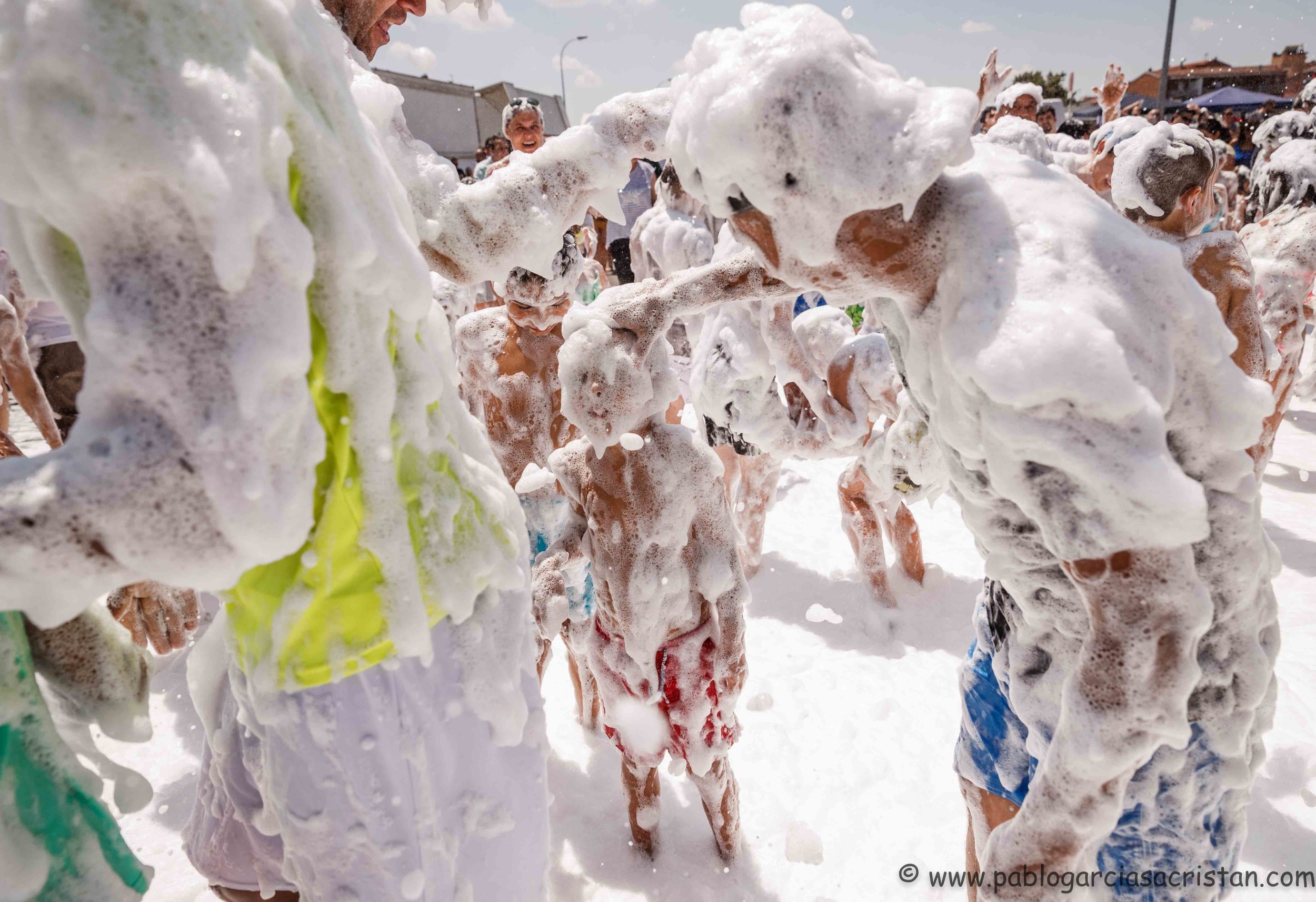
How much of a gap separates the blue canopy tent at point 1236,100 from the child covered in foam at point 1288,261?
14604 millimetres

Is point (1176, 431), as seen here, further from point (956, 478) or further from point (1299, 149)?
point (1299, 149)

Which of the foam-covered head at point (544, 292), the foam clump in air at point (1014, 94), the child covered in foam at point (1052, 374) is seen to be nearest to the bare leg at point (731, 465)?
the foam-covered head at point (544, 292)

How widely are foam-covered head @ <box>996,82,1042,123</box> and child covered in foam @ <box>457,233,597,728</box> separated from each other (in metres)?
4.91

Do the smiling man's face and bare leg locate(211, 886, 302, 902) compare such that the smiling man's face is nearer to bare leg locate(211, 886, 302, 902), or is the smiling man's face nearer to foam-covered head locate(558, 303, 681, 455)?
foam-covered head locate(558, 303, 681, 455)

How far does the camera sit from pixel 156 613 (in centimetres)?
303

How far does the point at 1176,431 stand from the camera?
1018 mm

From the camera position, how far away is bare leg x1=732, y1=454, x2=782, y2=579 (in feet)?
13.3

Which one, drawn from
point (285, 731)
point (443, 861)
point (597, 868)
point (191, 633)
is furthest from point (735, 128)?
point (191, 633)

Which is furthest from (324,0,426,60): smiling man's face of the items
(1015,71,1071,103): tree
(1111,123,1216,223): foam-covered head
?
(1015,71,1071,103): tree

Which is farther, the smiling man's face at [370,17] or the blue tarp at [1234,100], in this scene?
the blue tarp at [1234,100]

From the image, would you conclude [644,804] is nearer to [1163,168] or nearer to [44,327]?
[1163,168]

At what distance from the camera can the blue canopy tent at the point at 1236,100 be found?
15.4m

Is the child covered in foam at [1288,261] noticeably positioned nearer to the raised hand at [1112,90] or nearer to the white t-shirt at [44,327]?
the raised hand at [1112,90]

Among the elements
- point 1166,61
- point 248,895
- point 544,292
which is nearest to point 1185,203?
point 544,292
